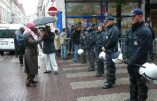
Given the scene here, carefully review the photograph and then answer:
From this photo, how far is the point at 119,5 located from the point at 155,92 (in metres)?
11.7

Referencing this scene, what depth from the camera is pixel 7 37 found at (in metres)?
25.5

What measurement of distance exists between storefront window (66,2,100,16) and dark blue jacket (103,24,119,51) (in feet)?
43.4

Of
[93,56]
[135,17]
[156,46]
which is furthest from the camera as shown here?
[156,46]

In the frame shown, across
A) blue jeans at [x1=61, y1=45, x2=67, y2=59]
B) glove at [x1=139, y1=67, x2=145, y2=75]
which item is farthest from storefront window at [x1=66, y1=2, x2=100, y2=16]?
glove at [x1=139, y1=67, x2=145, y2=75]

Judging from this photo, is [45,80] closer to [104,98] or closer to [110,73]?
[110,73]

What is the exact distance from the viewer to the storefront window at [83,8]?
73.0ft

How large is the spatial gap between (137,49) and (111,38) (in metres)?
2.50

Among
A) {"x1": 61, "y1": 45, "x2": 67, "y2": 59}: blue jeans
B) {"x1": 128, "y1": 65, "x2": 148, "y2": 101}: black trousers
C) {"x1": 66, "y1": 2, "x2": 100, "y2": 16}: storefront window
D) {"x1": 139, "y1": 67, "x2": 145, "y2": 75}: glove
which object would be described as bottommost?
{"x1": 61, "y1": 45, "x2": 67, "y2": 59}: blue jeans

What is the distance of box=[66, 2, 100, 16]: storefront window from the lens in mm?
22266

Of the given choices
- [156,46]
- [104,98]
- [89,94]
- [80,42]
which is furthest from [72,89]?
[156,46]

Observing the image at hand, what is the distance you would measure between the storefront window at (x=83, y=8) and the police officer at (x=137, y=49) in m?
15.5

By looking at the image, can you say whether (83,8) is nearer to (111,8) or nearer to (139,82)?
(111,8)

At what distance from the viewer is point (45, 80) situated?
11.5 metres

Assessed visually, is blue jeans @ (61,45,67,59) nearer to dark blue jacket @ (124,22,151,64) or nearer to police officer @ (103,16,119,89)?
police officer @ (103,16,119,89)
